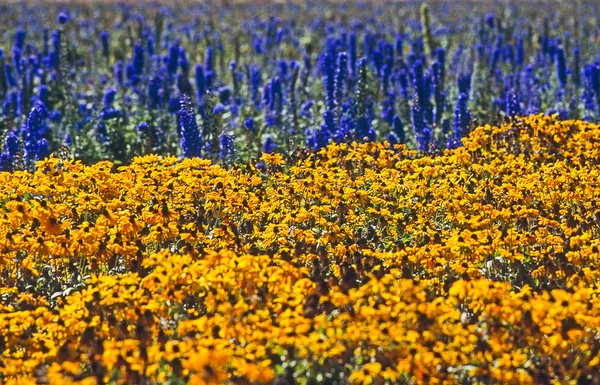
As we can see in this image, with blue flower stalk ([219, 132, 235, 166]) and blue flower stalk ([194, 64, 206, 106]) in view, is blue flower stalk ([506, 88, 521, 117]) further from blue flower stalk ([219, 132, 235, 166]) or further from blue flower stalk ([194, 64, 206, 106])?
blue flower stalk ([194, 64, 206, 106])

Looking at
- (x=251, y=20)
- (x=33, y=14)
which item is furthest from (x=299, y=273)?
(x=33, y=14)

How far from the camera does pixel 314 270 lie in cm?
711

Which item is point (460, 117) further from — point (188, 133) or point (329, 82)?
point (188, 133)

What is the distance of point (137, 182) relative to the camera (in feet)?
29.5

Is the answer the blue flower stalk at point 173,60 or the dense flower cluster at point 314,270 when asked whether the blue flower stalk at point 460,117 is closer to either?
the dense flower cluster at point 314,270

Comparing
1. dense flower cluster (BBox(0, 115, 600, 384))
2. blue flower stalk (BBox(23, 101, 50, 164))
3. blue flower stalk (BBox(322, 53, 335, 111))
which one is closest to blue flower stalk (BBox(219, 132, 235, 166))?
dense flower cluster (BBox(0, 115, 600, 384))

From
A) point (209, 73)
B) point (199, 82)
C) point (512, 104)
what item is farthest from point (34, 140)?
point (512, 104)

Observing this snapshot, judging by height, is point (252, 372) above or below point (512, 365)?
above

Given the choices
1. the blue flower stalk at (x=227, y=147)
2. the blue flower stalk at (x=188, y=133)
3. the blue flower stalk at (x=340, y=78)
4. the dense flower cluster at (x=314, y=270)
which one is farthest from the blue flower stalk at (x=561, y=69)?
the blue flower stalk at (x=188, y=133)

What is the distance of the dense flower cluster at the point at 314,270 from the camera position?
19.1ft

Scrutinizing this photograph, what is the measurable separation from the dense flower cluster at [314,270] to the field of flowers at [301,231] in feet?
0.07

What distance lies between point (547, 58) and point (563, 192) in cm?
969

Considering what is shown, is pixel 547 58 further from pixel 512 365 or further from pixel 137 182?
pixel 512 365

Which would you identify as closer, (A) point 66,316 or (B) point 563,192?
(A) point 66,316
